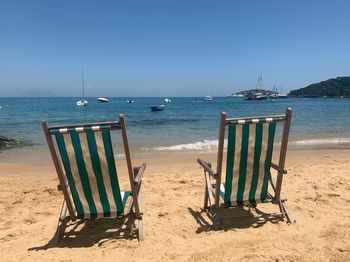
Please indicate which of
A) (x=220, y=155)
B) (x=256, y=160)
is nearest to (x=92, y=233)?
(x=220, y=155)

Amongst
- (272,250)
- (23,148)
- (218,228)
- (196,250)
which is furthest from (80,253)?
(23,148)

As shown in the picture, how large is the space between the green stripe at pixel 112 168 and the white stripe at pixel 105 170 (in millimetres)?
33

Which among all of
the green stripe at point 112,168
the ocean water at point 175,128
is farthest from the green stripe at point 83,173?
the ocean water at point 175,128

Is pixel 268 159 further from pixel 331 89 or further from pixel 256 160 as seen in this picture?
pixel 331 89

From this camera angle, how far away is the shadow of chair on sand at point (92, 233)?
3.38 metres

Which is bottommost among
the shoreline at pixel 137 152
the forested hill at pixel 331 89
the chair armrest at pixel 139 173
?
the forested hill at pixel 331 89

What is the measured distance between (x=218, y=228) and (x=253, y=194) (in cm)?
60

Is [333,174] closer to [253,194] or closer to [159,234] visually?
[253,194]

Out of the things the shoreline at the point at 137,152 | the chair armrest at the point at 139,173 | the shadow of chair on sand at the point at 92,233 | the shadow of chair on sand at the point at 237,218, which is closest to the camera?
the shadow of chair on sand at the point at 92,233

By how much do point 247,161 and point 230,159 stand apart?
22 centimetres

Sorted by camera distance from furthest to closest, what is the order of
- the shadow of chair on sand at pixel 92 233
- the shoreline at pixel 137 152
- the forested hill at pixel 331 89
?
the forested hill at pixel 331 89, the shoreline at pixel 137 152, the shadow of chair on sand at pixel 92 233

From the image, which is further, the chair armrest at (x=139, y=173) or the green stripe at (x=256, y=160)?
the chair armrest at (x=139, y=173)

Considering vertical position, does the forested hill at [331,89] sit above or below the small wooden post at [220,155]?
below

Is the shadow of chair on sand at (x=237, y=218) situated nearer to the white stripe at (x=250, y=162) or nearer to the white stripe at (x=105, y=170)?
the white stripe at (x=250, y=162)
